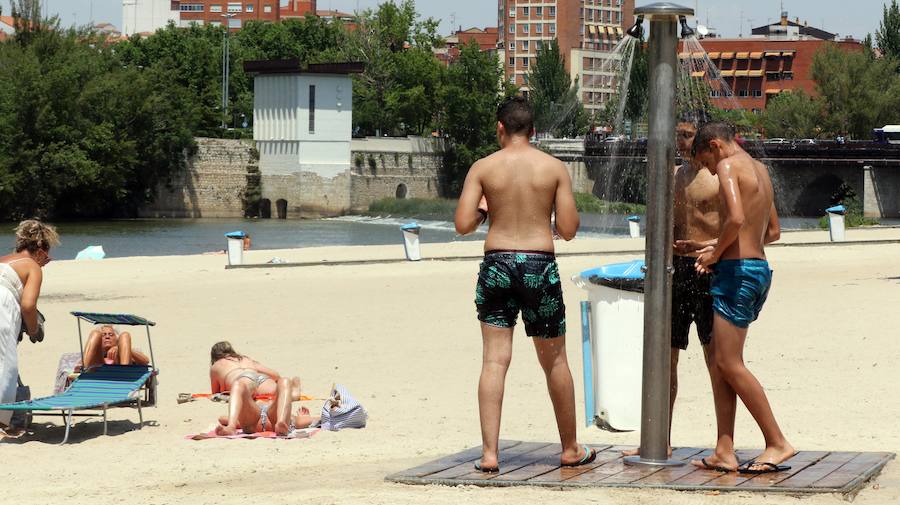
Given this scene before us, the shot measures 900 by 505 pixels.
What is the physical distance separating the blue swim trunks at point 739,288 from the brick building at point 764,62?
121 metres

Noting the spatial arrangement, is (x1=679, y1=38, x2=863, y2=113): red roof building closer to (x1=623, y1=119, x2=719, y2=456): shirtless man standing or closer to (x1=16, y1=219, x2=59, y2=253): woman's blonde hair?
(x1=16, y1=219, x2=59, y2=253): woman's blonde hair

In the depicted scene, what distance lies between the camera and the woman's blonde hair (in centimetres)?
964

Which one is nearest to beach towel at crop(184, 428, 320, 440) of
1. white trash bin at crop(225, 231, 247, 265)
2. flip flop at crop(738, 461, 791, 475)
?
flip flop at crop(738, 461, 791, 475)

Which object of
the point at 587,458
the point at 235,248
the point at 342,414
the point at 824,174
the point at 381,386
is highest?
the point at 587,458

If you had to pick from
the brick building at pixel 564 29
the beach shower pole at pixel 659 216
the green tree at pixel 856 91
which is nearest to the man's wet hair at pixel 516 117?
the beach shower pole at pixel 659 216

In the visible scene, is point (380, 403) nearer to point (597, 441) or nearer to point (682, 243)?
point (597, 441)

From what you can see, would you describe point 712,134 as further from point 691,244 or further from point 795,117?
point 795,117

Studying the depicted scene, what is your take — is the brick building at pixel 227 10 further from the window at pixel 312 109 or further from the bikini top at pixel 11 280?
the bikini top at pixel 11 280

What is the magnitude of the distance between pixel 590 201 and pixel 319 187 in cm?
1608

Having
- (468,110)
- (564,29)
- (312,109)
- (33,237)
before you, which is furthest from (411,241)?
(564,29)

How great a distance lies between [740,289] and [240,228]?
62.5 m

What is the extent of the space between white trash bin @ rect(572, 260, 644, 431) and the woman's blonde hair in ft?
11.8

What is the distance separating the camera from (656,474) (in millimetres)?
7168

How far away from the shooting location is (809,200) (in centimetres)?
8812
